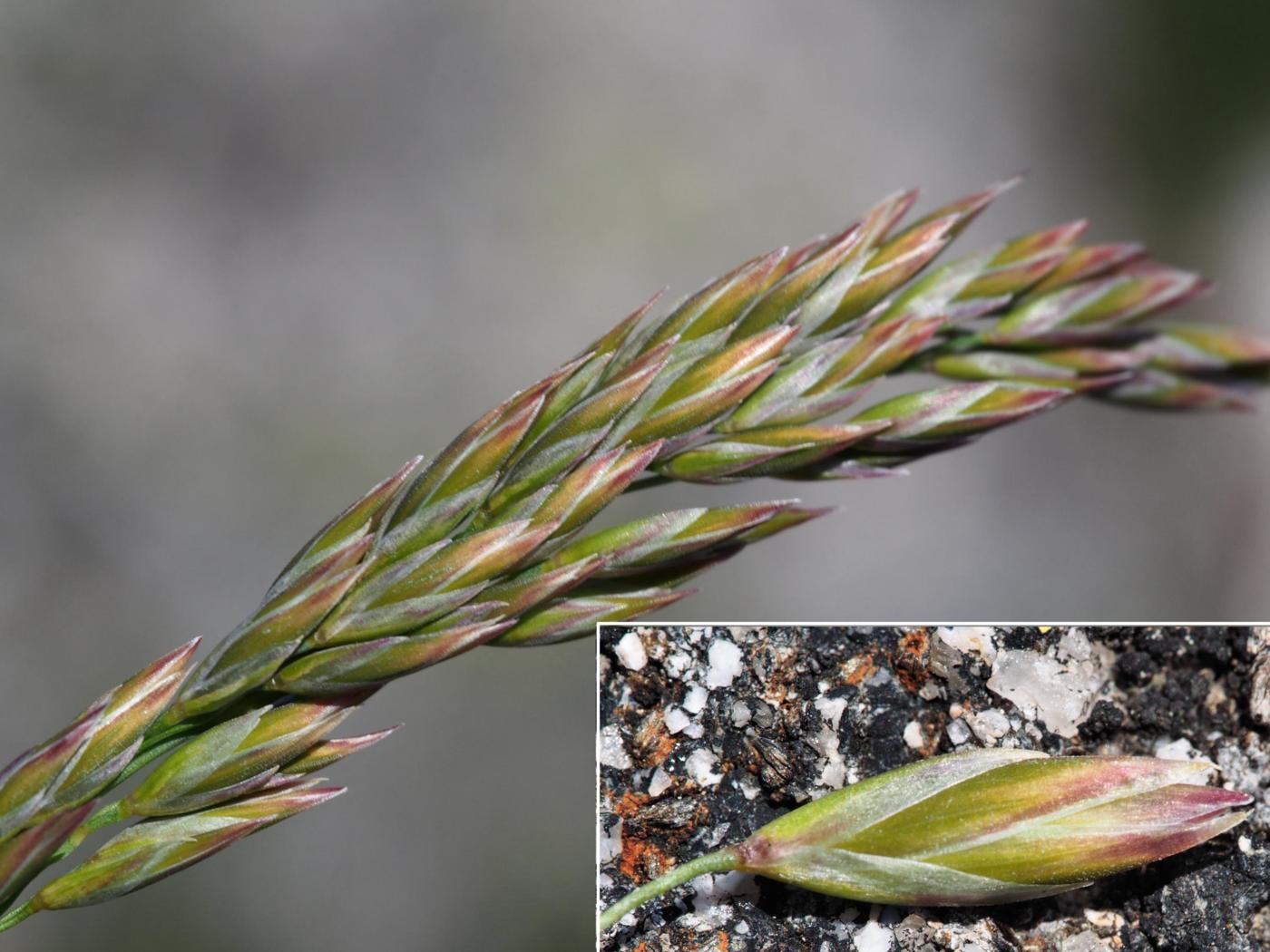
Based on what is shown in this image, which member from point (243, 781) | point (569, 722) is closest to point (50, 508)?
point (569, 722)

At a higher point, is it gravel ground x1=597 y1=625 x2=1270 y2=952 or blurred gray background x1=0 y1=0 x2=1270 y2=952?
blurred gray background x1=0 y1=0 x2=1270 y2=952

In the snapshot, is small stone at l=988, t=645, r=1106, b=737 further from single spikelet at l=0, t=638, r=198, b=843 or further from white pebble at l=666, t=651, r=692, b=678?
single spikelet at l=0, t=638, r=198, b=843

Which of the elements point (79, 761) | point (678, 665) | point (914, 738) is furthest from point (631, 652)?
point (79, 761)

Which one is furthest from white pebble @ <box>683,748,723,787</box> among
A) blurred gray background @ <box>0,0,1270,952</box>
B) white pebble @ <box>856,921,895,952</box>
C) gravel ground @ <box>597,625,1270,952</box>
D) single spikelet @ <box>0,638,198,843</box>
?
blurred gray background @ <box>0,0,1270,952</box>

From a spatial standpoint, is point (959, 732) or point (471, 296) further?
point (471, 296)

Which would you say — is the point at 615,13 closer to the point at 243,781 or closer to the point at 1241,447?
the point at 1241,447

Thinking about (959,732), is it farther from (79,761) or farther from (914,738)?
(79,761)
